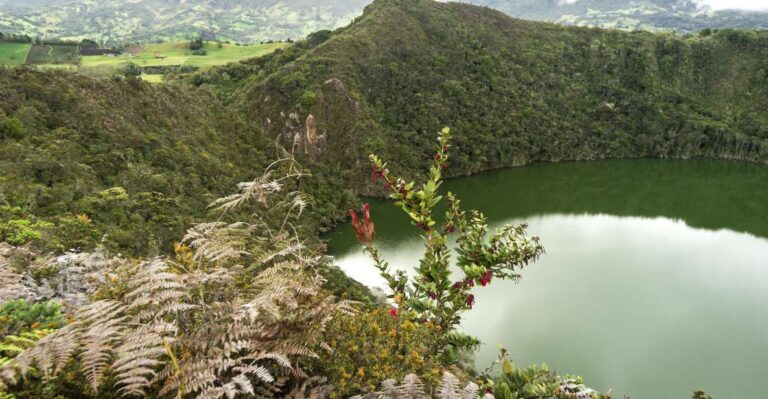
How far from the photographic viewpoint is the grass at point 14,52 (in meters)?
42.3

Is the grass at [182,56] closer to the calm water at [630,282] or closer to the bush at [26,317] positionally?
the calm water at [630,282]

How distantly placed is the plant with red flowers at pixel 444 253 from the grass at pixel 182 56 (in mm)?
55676

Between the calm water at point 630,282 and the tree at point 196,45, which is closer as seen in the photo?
the calm water at point 630,282

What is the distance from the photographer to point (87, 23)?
547 feet

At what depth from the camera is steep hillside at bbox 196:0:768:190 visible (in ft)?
149

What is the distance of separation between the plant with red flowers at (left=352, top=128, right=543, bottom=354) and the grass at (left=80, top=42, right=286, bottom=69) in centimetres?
5568

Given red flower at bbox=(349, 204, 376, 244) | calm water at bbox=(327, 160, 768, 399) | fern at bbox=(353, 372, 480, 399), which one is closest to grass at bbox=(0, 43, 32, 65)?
calm water at bbox=(327, 160, 768, 399)

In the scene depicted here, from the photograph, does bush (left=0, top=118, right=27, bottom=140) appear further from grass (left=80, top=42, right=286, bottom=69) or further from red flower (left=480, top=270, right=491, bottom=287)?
grass (left=80, top=42, right=286, bottom=69)

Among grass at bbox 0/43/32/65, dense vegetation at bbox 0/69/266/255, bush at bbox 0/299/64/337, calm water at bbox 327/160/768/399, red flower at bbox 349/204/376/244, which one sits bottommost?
calm water at bbox 327/160/768/399

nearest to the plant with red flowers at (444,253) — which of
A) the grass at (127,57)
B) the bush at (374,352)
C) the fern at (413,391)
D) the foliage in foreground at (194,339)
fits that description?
the bush at (374,352)

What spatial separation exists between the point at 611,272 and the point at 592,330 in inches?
303

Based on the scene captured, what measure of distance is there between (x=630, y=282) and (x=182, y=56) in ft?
196

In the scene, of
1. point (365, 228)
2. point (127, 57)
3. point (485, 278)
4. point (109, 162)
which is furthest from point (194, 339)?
point (127, 57)

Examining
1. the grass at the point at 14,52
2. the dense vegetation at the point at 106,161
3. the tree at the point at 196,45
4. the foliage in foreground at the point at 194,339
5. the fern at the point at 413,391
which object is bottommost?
the dense vegetation at the point at 106,161
